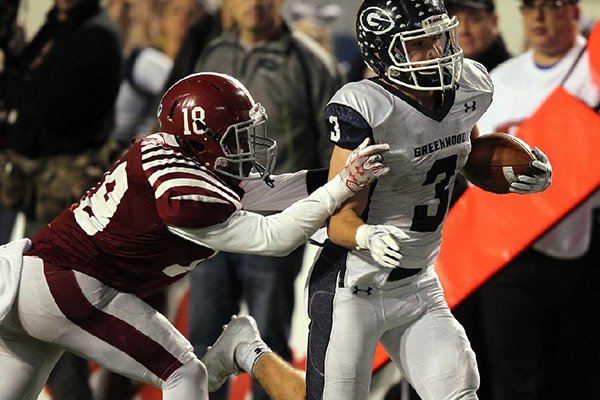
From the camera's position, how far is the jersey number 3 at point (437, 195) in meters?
3.11

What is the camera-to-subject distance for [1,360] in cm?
319

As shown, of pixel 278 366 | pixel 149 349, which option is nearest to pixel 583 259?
pixel 278 366

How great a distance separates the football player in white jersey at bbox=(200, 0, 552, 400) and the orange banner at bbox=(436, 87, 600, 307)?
1.05 metres

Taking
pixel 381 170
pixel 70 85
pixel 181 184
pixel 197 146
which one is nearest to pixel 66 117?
pixel 70 85

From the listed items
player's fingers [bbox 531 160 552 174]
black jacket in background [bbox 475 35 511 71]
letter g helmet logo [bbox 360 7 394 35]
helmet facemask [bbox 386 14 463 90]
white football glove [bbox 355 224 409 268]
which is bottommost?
black jacket in background [bbox 475 35 511 71]

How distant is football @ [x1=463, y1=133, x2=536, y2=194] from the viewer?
319 centimetres

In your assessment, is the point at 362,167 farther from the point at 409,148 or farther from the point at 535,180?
the point at 535,180

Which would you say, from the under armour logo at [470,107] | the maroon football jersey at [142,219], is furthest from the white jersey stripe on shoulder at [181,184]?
the under armour logo at [470,107]

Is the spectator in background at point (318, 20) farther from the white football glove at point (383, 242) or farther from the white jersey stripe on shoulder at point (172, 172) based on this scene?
the white football glove at point (383, 242)

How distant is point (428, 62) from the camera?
3.04m

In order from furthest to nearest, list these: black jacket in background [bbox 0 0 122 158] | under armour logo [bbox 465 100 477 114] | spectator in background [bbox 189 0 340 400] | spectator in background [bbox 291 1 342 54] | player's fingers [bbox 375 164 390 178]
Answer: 1. spectator in background [bbox 291 1 342 54]
2. black jacket in background [bbox 0 0 122 158]
3. spectator in background [bbox 189 0 340 400]
4. under armour logo [bbox 465 100 477 114]
5. player's fingers [bbox 375 164 390 178]

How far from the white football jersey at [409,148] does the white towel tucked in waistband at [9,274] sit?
781 millimetres

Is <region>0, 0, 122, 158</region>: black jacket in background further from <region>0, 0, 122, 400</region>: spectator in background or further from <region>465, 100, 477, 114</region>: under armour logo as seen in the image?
<region>465, 100, 477, 114</region>: under armour logo

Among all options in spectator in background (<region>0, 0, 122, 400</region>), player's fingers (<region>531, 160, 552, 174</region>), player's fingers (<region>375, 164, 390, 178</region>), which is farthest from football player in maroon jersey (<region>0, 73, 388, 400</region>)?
spectator in background (<region>0, 0, 122, 400</region>)
